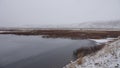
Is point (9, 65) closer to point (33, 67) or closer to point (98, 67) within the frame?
point (33, 67)

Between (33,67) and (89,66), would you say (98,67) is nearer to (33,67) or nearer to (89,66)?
(89,66)

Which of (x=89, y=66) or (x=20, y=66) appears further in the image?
(x=20, y=66)

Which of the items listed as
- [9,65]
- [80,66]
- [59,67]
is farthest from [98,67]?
[9,65]

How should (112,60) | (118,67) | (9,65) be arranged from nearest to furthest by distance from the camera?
(118,67) → (112,60) → (9,65)

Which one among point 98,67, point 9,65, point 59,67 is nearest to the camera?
point 98,67

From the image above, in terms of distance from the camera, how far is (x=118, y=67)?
13023 mm

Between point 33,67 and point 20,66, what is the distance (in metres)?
1.56

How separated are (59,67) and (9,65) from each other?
564 cm

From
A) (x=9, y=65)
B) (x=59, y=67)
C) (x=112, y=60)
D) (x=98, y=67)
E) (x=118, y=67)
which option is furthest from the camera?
(x=9, y=65)

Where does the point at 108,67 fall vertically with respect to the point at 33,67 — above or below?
A: above

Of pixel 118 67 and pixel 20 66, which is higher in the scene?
pixel 118 67

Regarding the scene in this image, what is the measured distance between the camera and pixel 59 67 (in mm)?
19188

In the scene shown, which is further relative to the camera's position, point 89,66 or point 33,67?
point 33,67

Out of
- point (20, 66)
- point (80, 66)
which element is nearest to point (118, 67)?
point (80, 66)
